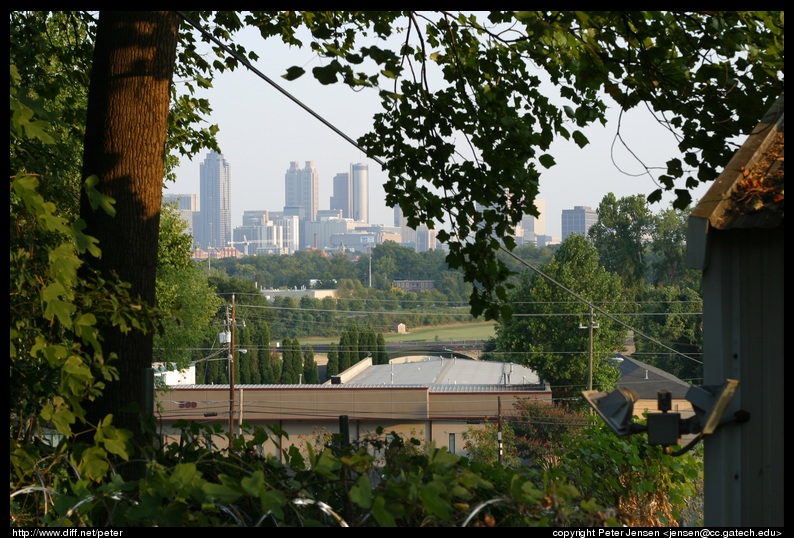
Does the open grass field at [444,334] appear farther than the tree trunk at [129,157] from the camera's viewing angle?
Yes

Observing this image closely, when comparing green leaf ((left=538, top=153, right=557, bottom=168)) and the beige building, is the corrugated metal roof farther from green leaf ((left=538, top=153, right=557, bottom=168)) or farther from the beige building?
green leaf ((left=538, top=153, right=557, bottom=168))

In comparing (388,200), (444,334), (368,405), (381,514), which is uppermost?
(388,200)

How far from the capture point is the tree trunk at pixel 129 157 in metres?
4.35

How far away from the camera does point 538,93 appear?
19.2 ft

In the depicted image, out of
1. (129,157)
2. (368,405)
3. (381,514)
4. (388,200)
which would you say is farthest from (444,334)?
(381,514)

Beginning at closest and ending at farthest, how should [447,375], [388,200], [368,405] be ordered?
[388,200] < [368,405] < [447,375]

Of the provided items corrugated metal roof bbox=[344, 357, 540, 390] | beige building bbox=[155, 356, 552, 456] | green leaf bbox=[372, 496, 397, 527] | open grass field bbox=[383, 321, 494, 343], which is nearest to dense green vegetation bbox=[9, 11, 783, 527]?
green leaf bbox=[372, 496, 397, 527]

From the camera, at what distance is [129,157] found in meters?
4.49

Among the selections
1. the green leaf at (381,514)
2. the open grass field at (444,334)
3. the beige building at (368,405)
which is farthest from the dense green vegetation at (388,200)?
the open grass field at (444,334)

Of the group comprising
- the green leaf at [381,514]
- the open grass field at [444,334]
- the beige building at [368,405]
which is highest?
the green leaf at [381,514]

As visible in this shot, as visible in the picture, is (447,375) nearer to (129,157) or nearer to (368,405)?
(368,405)

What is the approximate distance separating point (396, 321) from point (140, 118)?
11068 centimetres

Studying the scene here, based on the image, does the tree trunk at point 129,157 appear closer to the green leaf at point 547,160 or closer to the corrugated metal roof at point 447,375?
the green leaf at point 547,160

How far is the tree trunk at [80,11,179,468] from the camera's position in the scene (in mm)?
4352
